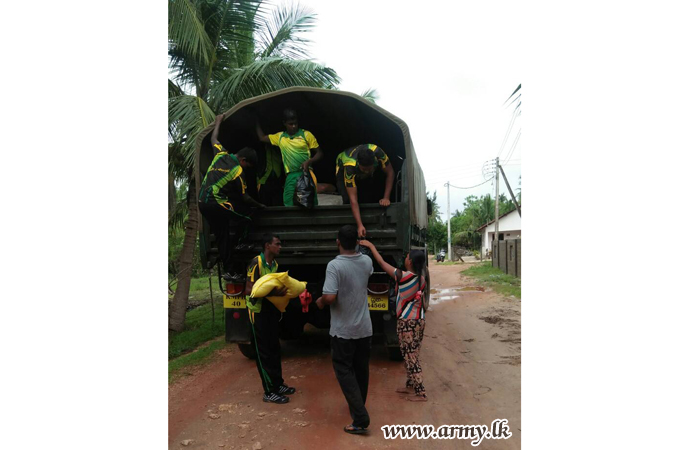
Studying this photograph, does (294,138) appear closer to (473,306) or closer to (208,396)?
(208,396)

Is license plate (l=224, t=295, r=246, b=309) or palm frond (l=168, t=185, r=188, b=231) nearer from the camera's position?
license plate (l=224, t=295, r=246, b=309)

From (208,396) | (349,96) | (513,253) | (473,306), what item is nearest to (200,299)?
(473,306)

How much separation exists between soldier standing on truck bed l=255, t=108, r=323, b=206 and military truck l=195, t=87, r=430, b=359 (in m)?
0.22

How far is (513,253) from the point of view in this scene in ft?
50.3

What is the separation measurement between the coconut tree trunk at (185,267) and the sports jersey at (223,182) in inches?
96.9

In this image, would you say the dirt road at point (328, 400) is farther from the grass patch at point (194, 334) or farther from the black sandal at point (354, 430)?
the grass patch at point (194, 334)

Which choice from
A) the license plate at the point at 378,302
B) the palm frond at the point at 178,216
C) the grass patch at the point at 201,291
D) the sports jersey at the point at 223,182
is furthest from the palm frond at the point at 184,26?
the grass patch at the point at 201,291

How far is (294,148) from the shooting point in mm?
4723

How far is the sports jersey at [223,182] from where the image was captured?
412cm

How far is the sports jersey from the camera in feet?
13.5

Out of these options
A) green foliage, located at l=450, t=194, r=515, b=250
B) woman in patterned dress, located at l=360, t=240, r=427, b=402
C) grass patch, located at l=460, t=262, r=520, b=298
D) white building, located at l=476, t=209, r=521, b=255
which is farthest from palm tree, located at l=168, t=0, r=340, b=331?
green foliage, located at l=450, t=194, r=515, b=250

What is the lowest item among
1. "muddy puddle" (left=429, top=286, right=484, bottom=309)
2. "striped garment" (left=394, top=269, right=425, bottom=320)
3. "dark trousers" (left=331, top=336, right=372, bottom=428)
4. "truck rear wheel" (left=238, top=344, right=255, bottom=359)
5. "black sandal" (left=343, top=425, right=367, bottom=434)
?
"muddy puddle" (left=429, top=286, right=484, bottom=309)

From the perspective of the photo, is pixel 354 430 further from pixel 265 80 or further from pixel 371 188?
pixel 265 80

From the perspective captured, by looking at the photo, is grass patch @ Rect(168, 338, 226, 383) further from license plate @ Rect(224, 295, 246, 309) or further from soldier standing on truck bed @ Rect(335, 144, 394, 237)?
soldier standing on truck bed @ Rect(335, 144, 394, 237)
